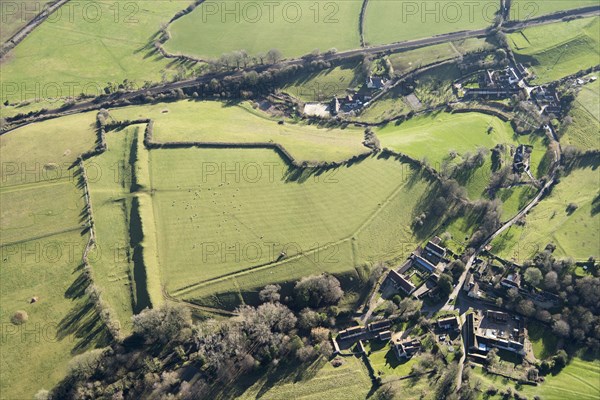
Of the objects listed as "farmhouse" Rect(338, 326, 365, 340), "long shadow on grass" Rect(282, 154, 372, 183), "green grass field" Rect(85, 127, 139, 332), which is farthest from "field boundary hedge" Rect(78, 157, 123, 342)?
"long shadow on grass" Rect(282, 154, 372, 183)

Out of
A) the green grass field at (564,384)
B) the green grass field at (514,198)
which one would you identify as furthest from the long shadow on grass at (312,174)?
the green grass field at (564,384)

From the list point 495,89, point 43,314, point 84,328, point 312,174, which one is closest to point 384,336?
point 312,174

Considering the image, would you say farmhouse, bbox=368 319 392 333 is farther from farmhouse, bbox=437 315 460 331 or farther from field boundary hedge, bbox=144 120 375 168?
field boundary hedge, bbox=144 120 375 168

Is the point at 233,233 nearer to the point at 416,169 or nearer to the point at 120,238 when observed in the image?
the point at 120,238

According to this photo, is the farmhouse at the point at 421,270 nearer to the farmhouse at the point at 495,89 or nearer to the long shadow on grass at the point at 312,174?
the long shadow on grass at the point at 312,174

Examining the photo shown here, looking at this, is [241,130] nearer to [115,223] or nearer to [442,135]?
[115,223]

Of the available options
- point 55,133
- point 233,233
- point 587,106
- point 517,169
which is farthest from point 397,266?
point 55,133
